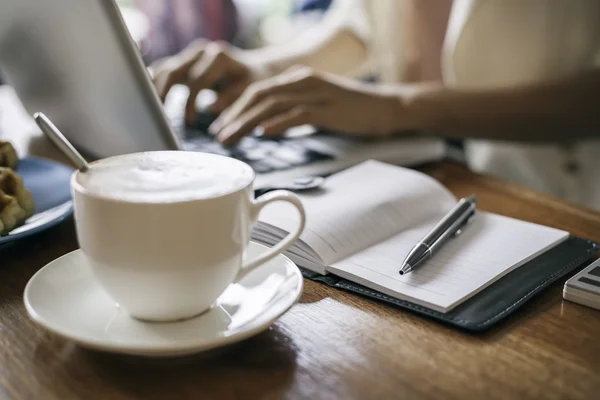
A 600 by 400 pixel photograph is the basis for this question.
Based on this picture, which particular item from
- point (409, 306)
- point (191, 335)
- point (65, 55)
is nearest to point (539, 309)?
point (409, 306)

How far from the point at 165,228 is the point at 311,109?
51 cm

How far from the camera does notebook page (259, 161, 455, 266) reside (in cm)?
53

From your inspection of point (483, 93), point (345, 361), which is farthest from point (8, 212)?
point (483, 93)

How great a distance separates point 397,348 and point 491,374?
59 mm

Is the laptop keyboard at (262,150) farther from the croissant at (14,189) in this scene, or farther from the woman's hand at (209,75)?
the croissant at (14,189)

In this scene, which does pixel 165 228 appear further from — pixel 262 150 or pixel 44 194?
pixel 262 150

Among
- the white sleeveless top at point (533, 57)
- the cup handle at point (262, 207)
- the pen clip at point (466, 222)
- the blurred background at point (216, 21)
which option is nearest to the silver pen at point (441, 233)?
the pen clip at point (466, 222)

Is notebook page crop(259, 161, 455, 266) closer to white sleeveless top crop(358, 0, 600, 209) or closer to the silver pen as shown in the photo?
the silver pen

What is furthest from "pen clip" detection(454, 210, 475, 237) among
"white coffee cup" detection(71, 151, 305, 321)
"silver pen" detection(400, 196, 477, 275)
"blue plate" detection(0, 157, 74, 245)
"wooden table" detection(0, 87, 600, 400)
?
"blue plate" detection(0, 157, 74, 245)

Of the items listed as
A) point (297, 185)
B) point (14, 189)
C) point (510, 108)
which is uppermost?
point (14, 189)

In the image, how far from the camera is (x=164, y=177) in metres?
0.39

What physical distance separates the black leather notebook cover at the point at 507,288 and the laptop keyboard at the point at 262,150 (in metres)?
0.26

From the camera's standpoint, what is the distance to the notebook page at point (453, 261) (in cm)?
46

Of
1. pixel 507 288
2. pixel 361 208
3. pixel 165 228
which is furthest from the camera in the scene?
pixel 361 208
